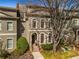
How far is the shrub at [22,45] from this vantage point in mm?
33737

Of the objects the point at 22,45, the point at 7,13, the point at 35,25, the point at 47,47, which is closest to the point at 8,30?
the point at 7,13

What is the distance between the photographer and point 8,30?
1357 inches

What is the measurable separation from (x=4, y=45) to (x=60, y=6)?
37.3ft

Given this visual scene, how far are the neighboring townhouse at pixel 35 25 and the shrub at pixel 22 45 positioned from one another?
6.06 feet

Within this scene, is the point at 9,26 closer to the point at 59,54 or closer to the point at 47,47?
the point at 47,47

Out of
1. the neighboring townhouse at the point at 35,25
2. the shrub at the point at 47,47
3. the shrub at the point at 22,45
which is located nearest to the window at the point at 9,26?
the shrub at the point at 22,45

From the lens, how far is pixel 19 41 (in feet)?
113

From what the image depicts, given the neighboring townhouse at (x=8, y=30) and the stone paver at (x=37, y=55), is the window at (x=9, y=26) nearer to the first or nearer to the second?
the neighboring townhouse at (x=8, y=30)

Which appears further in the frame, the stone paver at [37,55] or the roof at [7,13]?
the roof at [7,13]

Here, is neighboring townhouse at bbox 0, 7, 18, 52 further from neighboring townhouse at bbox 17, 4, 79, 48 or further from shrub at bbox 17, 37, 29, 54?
neighboring townhouse at bbox 17, 4, 79, 48

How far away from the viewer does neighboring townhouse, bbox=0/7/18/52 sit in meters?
33.9

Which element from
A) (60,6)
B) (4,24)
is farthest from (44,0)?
(4,24)

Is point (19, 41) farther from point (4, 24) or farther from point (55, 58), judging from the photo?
point (55, 58)

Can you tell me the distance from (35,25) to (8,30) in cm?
528
